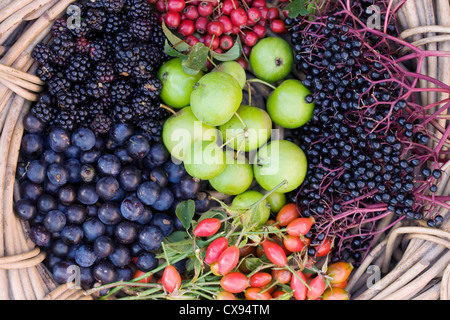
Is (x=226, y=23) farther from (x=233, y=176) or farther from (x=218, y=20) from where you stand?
(x=233, y=176)

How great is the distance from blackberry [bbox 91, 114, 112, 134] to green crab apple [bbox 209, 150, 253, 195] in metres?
0.41

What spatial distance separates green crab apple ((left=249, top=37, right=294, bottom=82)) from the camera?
1.35m

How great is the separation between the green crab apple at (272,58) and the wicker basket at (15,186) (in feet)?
1.30

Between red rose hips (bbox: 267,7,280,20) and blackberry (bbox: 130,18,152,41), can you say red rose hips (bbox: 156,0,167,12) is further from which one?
red rose hips (bbox: 267,7,280,20)

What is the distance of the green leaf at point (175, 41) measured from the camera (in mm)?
1275

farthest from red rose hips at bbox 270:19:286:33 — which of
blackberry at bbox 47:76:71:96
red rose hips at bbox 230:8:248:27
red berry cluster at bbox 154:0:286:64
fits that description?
blackberry at bbox 47:76:71:96

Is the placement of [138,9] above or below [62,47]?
above

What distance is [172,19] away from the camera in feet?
4.38

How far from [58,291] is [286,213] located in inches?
31.7

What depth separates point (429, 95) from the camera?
126cm

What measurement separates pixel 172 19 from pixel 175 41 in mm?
101

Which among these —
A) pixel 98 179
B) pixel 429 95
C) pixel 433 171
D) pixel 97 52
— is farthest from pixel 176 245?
pixel 429 95

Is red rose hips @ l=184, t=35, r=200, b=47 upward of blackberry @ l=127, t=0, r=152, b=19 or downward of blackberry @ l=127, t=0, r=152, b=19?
downward

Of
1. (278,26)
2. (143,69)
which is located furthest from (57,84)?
(278,26)
